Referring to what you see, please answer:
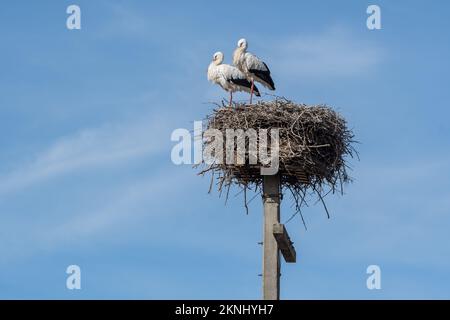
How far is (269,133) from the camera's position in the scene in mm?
12492

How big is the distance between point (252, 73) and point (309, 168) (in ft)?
16.2

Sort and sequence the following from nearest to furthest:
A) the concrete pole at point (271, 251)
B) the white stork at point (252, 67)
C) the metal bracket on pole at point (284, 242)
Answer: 1. the concrete pole at point (271, 251)
2. the metal bracket on pole at point (284, 242)
3. the white stork at point (252, 67)

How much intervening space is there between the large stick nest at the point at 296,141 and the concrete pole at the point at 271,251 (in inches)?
31.6

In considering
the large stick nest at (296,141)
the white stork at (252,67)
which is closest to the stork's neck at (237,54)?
the white stork at (252,67)

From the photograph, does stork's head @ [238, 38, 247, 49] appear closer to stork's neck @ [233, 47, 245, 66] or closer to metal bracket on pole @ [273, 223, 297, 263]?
stork's neck @ [233, 47, 245, 66]

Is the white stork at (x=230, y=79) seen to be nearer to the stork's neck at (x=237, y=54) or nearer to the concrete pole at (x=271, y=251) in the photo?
the stork's neck at (x=237, y=54)

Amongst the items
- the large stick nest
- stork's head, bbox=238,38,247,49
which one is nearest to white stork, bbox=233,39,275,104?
stork's head, bbox=238,38,247,49

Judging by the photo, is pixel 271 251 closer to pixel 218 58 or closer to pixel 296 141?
pixel 296 141

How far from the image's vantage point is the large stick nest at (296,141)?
1205cm

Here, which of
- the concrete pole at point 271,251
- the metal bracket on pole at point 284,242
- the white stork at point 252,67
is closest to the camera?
the concrete pole at point 271,251

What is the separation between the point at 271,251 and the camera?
1069 centimetres
